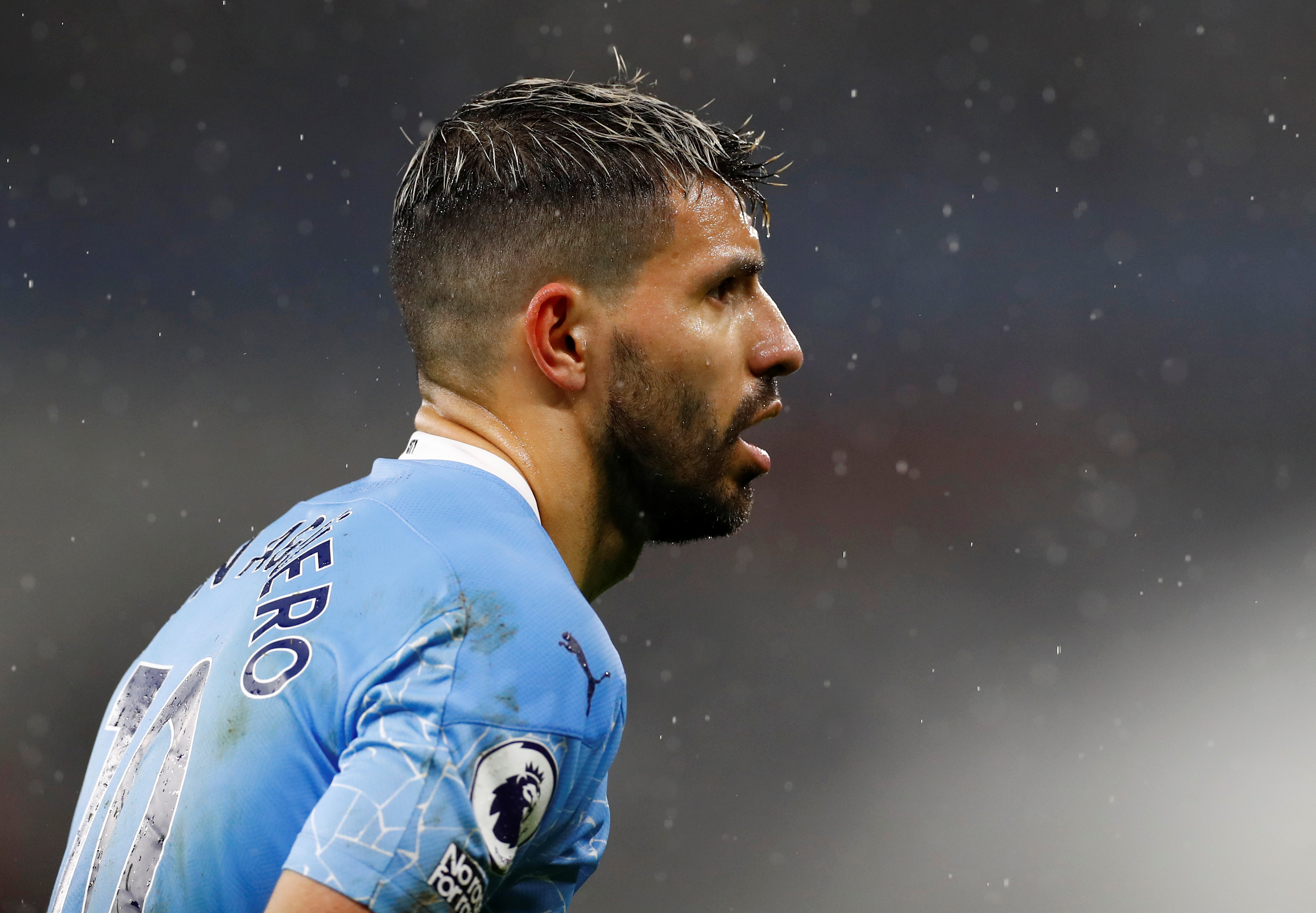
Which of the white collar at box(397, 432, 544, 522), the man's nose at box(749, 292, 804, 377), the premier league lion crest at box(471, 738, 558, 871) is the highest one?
the man's nose at box(749, 292, 804, 377)

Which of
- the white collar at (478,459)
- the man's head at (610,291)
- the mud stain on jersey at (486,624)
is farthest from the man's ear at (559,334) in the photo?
the mud stain on jersey at (486,624)

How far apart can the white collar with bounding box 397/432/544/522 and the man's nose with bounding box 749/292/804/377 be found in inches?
11.1

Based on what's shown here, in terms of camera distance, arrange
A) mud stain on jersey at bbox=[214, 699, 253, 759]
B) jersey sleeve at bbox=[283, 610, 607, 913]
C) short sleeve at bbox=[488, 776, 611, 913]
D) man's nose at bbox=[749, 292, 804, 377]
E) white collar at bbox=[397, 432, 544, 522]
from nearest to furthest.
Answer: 1. jersey sleeve at bbox=[283, 610, 607, 913]
2. mud stain on jersey at bbox=[214, 699, 253, 759]
3. short sleeve at bbox=[488, 776, 611, 913]
4. white collar at bbox=[397, 432, 544, 522]
5. man's nose at bbox=[749, 292, 804, 377]

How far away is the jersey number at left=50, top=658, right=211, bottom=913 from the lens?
86 cm

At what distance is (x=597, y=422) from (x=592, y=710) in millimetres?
388

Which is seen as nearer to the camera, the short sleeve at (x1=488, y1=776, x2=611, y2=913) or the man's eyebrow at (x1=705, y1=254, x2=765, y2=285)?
the short sleeve at (x1=488, y1=776, x2=611, y2=913)

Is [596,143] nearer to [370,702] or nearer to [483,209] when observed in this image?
[483,209]

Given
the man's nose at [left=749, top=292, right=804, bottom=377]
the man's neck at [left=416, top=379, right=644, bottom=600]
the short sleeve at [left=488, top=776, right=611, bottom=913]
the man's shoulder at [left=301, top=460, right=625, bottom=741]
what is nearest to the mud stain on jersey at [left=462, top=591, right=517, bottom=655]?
the man's shoulder at [left=301, top=460, right=625, bottom=741]

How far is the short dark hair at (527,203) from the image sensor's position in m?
1.17

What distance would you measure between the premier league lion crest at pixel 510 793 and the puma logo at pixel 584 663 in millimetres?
57

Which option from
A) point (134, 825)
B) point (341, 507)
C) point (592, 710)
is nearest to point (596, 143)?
point (341, 507)

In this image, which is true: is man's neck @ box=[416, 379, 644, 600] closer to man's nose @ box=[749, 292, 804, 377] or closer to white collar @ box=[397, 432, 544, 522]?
white collar @ box=[397, 432, 544, 522]

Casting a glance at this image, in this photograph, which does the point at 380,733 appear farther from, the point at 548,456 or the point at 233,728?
the point at 548,456

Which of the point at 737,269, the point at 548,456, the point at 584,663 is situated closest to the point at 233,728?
the point at 584,663
